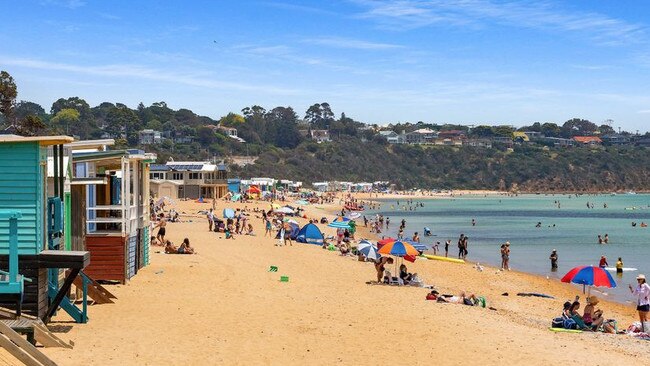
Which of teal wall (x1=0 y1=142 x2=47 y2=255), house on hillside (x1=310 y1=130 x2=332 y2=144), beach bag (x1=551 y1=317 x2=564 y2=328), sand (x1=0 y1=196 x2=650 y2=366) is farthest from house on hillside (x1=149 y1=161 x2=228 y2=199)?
house on hillside (x1=310 y1=130 x2=332 y2=144)

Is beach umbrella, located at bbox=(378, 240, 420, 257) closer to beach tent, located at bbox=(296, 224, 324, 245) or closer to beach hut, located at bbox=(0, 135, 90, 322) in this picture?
beach hut, located at bbox=(0, 135, 90, 322)

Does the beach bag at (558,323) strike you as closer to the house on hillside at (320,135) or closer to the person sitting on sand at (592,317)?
the person sitting on sand at (592,317)

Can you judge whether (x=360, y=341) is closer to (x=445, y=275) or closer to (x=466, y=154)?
(x=445, y=275)

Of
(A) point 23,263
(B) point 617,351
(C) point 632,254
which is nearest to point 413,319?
(B) point 617,351

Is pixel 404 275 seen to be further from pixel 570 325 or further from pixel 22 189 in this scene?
pixel 22 189

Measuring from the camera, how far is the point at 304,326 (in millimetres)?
14984

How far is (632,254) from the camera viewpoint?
4428 centimetres

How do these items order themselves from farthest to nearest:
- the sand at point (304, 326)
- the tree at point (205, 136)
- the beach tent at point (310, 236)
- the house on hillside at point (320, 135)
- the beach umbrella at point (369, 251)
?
the house on hillside at point (320, 135) < the tree at point (205, 136) < the beach tent at point (310, 236) < the beach umbrella at point (369, 251) < the sand at point (304, 326)

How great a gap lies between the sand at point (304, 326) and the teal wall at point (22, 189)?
171 cm

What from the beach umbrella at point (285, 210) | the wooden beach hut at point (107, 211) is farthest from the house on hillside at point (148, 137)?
the wooden beach hut at point (107, 211)

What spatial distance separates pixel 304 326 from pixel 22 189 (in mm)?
5727

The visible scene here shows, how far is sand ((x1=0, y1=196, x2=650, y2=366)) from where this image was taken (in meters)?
12.4

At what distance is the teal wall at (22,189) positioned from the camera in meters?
12.1

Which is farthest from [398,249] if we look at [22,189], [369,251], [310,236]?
[310,236]
